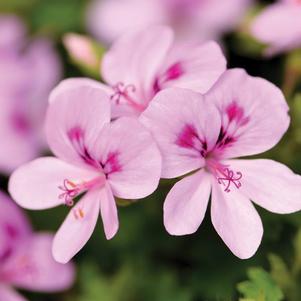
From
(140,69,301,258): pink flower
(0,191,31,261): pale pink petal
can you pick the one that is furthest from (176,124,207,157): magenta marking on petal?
(0,191,31,261): pale pink petal

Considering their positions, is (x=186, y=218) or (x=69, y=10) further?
(x=69, y=10)

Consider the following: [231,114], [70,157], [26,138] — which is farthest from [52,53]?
[231,114]

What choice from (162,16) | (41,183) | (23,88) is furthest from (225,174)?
(162,16)

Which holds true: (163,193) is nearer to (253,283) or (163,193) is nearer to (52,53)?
(253,283)

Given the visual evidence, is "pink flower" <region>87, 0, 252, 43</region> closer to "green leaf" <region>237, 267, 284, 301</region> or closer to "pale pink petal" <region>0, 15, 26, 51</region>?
"pale pink petal" <region>0, 15, 26, 51</region>

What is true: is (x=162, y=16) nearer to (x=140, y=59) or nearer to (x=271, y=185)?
(x=140, y=59)

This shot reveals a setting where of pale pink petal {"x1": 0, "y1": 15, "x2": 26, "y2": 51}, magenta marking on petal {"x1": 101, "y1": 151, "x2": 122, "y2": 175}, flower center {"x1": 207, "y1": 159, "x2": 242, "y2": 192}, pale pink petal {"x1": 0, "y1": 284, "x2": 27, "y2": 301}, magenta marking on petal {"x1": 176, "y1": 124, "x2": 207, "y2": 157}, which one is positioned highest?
magenta marking on petal {"x1": 176, "y1": 124, "x2": 207, "y2": 157}

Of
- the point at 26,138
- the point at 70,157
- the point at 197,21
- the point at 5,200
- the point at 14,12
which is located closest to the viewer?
the point at 70,157
